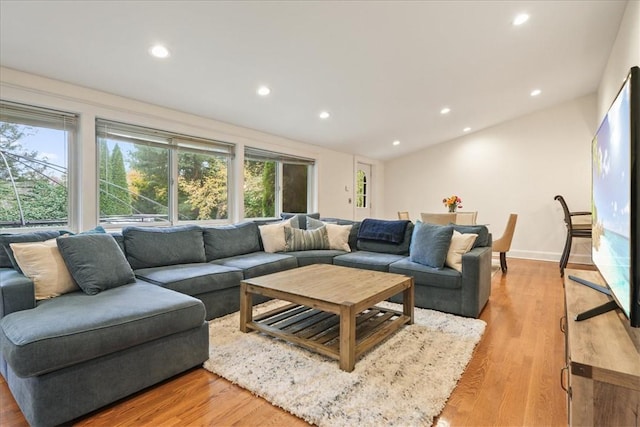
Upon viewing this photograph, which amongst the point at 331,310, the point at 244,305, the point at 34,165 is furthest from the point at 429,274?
the point at 34,165

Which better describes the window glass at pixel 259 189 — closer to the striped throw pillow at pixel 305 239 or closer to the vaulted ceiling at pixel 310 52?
the vaulted ceiling at pixel 310 52

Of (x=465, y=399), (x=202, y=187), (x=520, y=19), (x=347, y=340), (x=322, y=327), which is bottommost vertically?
(x=465, y=399)

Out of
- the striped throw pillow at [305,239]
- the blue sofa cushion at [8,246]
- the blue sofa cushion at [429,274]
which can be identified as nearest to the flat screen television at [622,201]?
the blue sofa cushion at [429,274]

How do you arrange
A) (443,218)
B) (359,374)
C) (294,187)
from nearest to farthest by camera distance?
(359,374)
(443,218)
(294,187)

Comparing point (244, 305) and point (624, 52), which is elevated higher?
point (624, 52)

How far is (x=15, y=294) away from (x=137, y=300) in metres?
0.61

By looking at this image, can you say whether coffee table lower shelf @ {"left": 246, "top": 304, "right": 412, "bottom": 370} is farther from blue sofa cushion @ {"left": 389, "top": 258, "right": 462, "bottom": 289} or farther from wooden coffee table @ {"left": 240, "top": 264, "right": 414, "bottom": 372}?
blue sofa cushion @ {"left": 389, "top": 258, "right": 462, "bottom": 289}

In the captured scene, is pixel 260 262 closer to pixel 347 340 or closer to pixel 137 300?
pixel 137 300

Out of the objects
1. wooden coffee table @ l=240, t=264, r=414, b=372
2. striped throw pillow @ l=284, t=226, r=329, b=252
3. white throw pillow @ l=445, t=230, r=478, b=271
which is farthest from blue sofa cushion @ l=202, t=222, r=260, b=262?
white throw pillow @ l=445, t=230, r=478, b=271

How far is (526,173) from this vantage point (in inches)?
244

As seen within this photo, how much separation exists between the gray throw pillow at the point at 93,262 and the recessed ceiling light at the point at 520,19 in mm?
3900

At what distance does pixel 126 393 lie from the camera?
1.65m

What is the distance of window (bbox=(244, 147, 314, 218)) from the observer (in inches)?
191

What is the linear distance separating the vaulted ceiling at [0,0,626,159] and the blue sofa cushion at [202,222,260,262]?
4.75 feet
